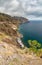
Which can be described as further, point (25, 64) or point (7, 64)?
point (25, 64)

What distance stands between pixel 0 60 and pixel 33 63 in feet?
21.8

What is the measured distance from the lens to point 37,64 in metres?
31.6

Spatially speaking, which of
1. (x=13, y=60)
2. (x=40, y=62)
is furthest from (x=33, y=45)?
(x=13, y=60)

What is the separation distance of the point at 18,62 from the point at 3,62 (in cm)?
313

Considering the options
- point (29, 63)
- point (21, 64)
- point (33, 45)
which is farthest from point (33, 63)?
point (33, 45)

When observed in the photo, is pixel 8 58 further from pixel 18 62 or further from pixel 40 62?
pixel 40 62

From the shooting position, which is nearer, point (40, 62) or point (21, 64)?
point (21, 64)

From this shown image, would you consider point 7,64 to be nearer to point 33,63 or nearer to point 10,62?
point 10,62

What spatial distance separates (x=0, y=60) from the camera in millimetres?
29453

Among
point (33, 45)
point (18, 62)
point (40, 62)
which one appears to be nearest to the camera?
point (18, 62)

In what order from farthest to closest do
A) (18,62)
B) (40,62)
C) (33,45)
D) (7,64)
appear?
(33,45), (40,62), (18,62), (7,64)

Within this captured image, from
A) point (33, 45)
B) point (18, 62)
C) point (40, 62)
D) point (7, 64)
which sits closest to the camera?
point (7, 64)

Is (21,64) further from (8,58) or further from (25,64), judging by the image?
(8,58)

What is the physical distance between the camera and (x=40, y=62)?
1312 inches
